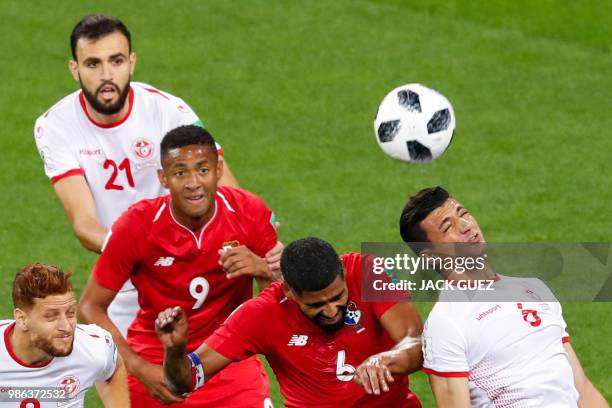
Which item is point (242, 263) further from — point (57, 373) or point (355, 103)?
point (355, 103)

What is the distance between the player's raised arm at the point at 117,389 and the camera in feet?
29.8

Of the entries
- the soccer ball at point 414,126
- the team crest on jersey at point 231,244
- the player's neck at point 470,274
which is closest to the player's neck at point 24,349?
the team crest on jersey at point 231,244

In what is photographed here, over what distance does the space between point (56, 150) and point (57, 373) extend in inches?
90.7

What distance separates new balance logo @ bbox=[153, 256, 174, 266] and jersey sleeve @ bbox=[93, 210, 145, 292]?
139mm

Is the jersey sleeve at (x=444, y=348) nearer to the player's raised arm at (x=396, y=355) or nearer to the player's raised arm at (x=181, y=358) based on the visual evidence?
the player's raised arm at (x=396, y=355)

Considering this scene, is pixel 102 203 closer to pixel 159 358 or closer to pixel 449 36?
pixel 159 358

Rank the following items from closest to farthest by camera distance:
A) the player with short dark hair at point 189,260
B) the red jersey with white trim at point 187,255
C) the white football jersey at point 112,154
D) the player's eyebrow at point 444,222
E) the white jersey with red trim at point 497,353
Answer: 1. the white jersey with red trim at point 497,353
2. the player's eyebrow at point 444,222
3. the player with short dark hair at point 189,260
4. the red jersey with white trim at point 187,255
5. the white football jersey at point 112,154

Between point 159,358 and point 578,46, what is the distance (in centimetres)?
1119

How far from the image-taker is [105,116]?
10.8 m

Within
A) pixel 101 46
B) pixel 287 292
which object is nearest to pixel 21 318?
pixel 287 292

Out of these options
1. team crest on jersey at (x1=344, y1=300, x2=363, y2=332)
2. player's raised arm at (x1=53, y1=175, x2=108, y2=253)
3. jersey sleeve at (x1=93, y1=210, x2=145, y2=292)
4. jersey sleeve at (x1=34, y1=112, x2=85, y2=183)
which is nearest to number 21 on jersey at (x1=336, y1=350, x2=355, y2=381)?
team crest on jersey at (x1=344, y1=300, x2=363, y2=332)

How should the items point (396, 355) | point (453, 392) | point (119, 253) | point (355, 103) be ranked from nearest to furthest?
point (453, 392)
point (396, 355)
point (119, 253)
point (355, 103)

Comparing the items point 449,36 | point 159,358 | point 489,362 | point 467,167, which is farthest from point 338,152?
point 489,362

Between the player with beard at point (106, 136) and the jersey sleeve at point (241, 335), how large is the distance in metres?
1.92
